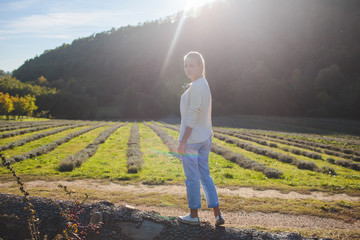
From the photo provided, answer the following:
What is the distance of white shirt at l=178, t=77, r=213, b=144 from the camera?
139 inches

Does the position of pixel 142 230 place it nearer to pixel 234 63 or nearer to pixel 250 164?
pixel 250 164

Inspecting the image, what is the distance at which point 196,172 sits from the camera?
371 cm

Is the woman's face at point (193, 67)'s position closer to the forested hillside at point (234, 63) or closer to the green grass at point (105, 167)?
the green grass at point (105, 167)

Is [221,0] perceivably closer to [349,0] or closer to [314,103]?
[349,0]

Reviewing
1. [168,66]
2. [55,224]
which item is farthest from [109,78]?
[55,224]

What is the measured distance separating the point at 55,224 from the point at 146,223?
1536 mm

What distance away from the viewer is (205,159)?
3.79 m

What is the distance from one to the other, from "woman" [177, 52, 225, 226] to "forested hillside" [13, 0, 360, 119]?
6180 centimetres

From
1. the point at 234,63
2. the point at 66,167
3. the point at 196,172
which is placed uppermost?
the point at 234,63

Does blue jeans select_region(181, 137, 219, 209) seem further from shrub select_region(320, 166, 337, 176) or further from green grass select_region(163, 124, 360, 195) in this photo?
shrub select_region(320, 166, 337, 176)

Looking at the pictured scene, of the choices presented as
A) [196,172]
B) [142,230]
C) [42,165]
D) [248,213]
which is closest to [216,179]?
[248,213]

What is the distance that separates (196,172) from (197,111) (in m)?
1.00

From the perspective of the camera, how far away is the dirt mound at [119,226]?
3.56m

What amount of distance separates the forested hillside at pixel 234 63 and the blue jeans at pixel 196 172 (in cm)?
6178
